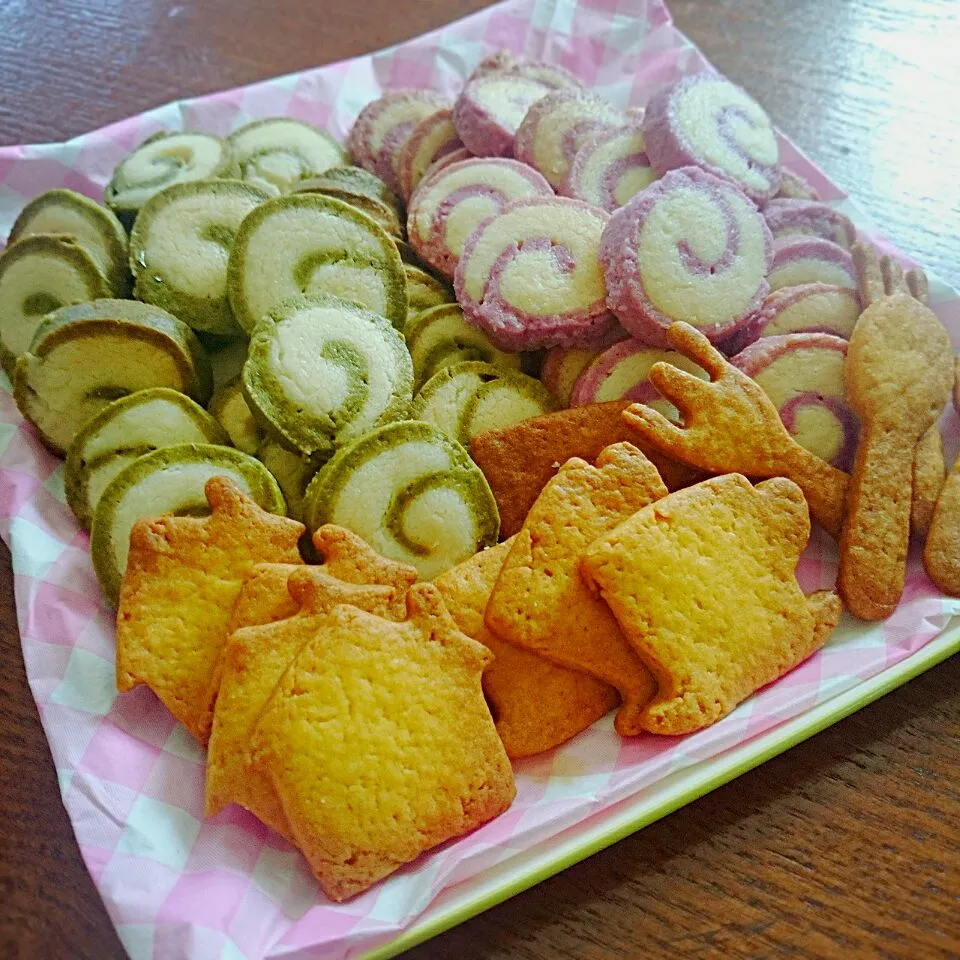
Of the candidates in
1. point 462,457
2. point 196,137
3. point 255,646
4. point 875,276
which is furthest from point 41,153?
point 875,276

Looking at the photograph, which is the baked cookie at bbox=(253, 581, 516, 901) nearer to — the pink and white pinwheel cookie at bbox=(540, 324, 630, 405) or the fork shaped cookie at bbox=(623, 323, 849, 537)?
the fork shaped cookie at bbox=(623, 323, 849, 537)

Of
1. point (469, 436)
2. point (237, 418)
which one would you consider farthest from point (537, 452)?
point (237, 418)

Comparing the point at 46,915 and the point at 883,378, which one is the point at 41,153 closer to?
the point at 46,915

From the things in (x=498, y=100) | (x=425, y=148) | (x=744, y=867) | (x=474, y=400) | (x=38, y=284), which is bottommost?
(x=744, y=867)

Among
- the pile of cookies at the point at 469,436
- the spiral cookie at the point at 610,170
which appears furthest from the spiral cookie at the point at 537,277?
the spiral cookie at the point at 610,170

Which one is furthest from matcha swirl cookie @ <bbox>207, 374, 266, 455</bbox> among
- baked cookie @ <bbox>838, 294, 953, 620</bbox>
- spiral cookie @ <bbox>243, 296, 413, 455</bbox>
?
baked cookie @ <bbox>838, 294, 953, 620</bbox>

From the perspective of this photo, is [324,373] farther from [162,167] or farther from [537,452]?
[162,167]

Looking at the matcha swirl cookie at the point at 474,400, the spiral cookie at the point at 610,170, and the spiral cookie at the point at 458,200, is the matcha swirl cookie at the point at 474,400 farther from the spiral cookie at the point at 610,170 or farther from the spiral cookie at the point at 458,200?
the spiral cookie at the point at 610,170
